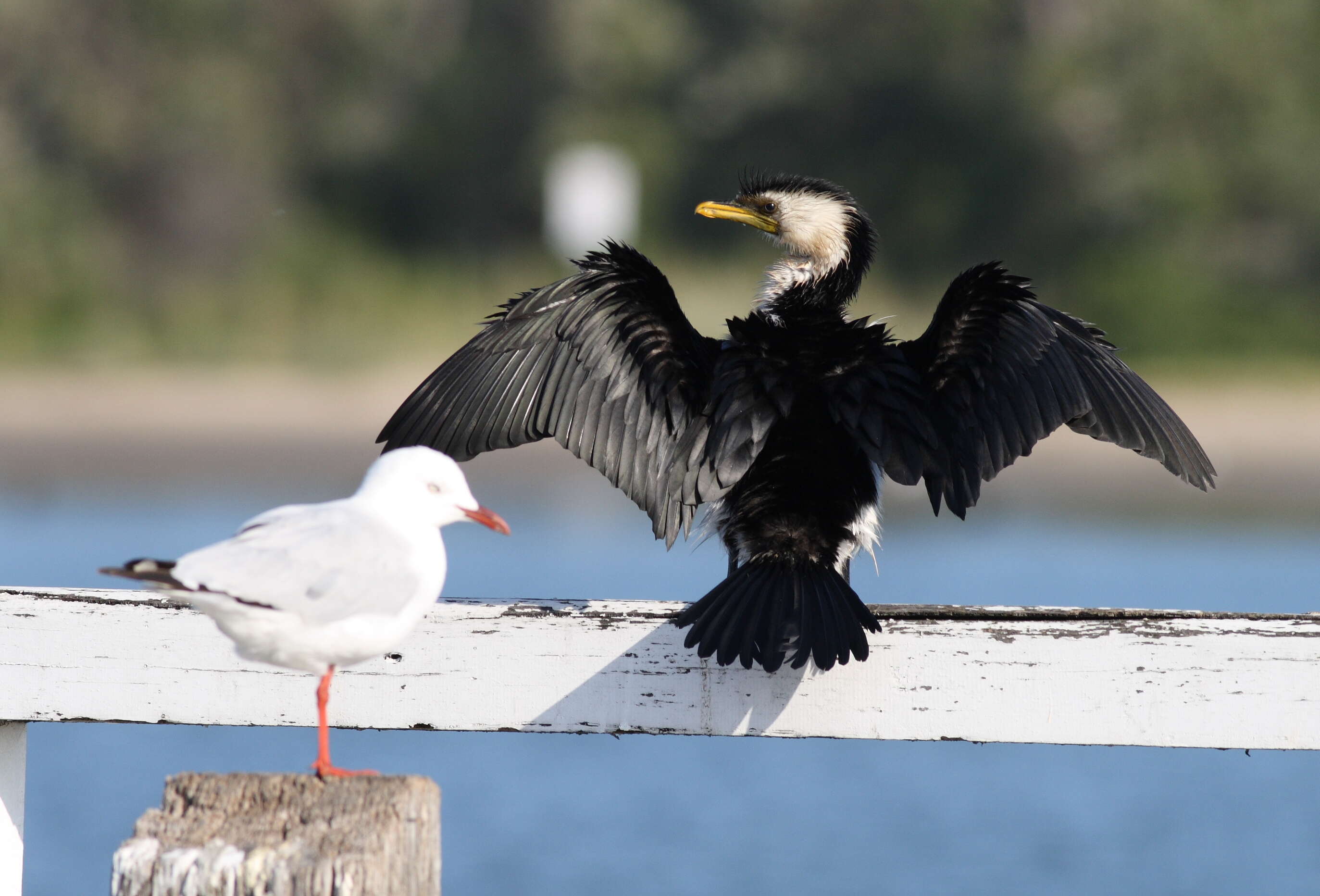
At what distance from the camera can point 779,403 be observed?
2.74 m

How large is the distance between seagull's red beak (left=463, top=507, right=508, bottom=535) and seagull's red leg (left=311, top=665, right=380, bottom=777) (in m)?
0.23

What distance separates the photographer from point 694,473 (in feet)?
9.07

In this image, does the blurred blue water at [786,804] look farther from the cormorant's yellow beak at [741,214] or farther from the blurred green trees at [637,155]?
the blurred green trees at [637,155]

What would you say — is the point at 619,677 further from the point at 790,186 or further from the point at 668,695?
the point at 790,186

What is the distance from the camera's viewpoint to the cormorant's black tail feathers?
218 centimetres

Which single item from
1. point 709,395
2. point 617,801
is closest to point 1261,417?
point 617,801

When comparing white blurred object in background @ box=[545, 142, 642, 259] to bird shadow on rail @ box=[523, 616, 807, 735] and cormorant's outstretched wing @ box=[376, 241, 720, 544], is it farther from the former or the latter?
bird shadow on rail @ box=[523, 616, 807, 735]

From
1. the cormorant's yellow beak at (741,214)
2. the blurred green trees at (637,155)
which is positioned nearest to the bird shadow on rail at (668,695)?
Answer: the cormorant's yellow beak at (741,214)

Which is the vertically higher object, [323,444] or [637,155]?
[637,155]

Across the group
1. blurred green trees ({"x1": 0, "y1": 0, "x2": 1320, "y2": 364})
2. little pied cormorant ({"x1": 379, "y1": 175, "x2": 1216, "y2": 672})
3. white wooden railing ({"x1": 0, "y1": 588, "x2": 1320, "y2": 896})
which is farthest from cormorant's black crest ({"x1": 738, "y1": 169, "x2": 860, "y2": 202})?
blurred green trees ({"x1": 0, "y1": 0, "x2": 1320, "y2": 364})

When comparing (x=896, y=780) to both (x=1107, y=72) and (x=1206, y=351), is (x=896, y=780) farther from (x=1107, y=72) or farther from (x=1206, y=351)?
(x=1107, y=72)

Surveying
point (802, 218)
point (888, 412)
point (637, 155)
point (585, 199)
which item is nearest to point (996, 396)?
point (888, 412)

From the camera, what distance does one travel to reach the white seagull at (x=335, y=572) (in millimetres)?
1693

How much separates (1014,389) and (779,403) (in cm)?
40
